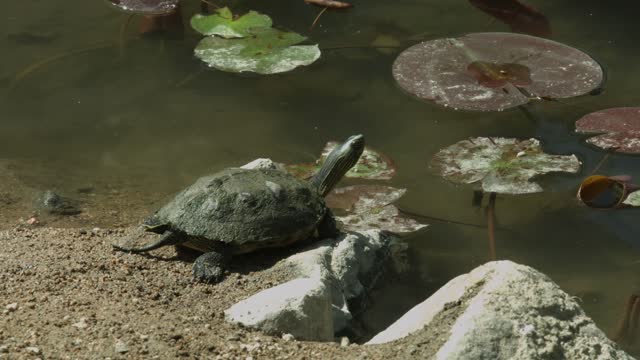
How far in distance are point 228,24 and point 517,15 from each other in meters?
1.98

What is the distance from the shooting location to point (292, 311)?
344 cm

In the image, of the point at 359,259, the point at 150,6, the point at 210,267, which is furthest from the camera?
the point at 150,6

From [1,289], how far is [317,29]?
12.4 ft

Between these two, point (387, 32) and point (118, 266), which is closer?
point (118, 266)

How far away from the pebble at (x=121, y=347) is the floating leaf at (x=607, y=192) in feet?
8.66

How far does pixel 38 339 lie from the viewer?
3162 millimetres

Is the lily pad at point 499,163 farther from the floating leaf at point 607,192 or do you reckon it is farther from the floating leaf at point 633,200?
the floating leaf at point 633,200

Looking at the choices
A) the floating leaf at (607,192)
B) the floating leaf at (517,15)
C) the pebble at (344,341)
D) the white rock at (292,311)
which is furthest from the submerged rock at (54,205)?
the floating leaf at (517,15)

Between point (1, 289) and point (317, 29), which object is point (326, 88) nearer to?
point (317, 29)

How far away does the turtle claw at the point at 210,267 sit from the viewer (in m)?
3.91

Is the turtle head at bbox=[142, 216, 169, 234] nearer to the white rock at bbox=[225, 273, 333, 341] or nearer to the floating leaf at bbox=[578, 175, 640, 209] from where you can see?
the white rock at bbox=[225, 273, 333, 341]

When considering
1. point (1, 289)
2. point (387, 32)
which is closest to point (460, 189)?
Answer: point (387, 32)

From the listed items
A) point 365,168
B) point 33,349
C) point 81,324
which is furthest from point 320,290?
point 365,168

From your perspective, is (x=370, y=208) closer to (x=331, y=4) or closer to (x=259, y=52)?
(x=259, y=52)
